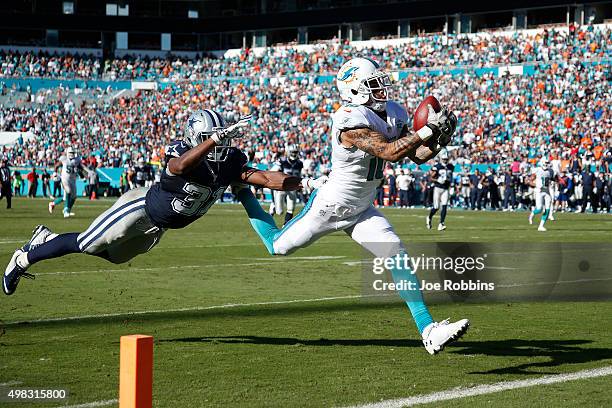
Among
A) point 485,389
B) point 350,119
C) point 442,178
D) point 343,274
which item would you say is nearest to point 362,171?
point 350,119

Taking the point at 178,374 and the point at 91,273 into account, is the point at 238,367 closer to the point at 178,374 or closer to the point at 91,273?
the point at 178,374

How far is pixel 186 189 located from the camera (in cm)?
666

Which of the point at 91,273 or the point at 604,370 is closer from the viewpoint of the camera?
the point at 604,370

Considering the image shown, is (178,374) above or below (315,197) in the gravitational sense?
below

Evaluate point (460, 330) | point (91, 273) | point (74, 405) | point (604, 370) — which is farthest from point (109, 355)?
point (91, 273)

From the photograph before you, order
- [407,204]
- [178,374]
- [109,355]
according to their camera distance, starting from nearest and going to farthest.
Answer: [178,374] < [109,355] < [407,204]

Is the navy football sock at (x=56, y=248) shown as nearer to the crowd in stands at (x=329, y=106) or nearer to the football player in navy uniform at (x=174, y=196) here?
the football player in navy uniform at (x=174, y=196)

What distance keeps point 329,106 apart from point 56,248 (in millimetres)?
34761

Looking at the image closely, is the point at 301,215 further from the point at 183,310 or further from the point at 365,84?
the point at 183,310

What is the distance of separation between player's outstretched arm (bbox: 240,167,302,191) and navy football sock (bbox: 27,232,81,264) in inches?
55.8

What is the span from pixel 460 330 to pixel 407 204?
90.1 ft

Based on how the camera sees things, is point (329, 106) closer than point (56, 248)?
No

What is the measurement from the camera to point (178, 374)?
18.1ft

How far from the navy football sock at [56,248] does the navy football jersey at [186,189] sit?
0.72 metres
